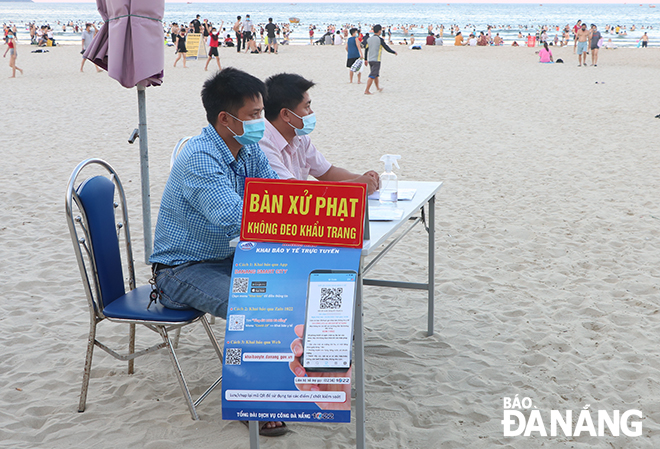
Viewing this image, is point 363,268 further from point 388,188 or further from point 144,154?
point 144,154

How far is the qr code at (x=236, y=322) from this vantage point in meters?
1.94

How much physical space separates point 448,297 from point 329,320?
7.35ft

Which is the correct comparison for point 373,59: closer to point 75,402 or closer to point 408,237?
point 408,237

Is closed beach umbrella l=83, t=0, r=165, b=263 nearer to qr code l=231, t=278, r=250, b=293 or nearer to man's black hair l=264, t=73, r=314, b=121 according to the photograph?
man's black hair l=264, t=73, r=314, b=121

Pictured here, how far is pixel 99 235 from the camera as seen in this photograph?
2514 millimetres

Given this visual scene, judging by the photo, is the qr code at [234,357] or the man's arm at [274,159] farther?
the man's arm at [274,159]

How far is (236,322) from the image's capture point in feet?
6.40

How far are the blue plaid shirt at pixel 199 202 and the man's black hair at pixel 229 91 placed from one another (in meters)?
0.11

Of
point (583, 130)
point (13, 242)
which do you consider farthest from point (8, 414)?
point (583, 130)

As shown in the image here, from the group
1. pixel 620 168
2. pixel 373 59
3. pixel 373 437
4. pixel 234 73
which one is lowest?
pixel 373 437

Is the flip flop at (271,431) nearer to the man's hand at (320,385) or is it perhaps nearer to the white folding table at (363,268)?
the white folding table at (363,268)

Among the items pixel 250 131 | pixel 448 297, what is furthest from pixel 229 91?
pixel 448 297

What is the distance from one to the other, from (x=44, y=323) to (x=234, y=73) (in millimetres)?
2043

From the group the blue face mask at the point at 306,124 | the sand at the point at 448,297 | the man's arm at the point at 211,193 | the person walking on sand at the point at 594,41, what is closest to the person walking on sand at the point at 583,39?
the person walking on sand at the point at 594,41
